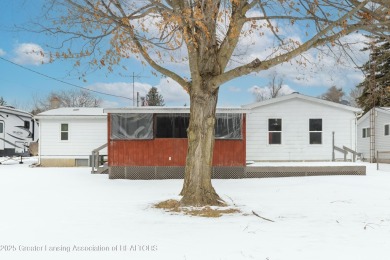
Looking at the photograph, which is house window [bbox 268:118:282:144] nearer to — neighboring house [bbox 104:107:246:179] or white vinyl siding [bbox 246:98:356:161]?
white vinyl siding [bbox 246:98:356:161]

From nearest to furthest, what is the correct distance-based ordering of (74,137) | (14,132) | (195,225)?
1. (195,225)
2. (74,137)
3. (14,132)

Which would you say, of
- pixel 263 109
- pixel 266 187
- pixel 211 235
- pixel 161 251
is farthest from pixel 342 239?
pixel 263 109

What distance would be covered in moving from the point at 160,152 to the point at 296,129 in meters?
7.92

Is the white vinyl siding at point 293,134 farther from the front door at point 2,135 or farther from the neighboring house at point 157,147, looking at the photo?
the front door at point 2,135

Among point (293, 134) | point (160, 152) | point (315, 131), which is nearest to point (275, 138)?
point (293, 134)

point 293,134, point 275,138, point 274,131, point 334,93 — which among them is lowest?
point 275,138

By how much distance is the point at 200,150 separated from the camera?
9562 millimetres

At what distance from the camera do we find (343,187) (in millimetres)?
13180

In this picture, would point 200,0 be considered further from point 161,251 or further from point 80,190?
point 80,190

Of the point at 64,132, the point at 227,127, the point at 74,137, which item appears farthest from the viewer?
the point at 64,132

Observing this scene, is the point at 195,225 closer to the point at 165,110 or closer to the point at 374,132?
the point at 165,110

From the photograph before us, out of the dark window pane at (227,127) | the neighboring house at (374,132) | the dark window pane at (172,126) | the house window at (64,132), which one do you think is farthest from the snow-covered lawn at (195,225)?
the neighboring house at (374,132)

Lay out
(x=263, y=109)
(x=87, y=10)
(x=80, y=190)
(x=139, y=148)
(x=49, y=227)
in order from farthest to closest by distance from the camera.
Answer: (x=263, y=109)
(x=139, y=148)
(x=80, y=190)
(x=87, y=10)
(x=49, y=227)

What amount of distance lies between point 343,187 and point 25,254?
420 inches
